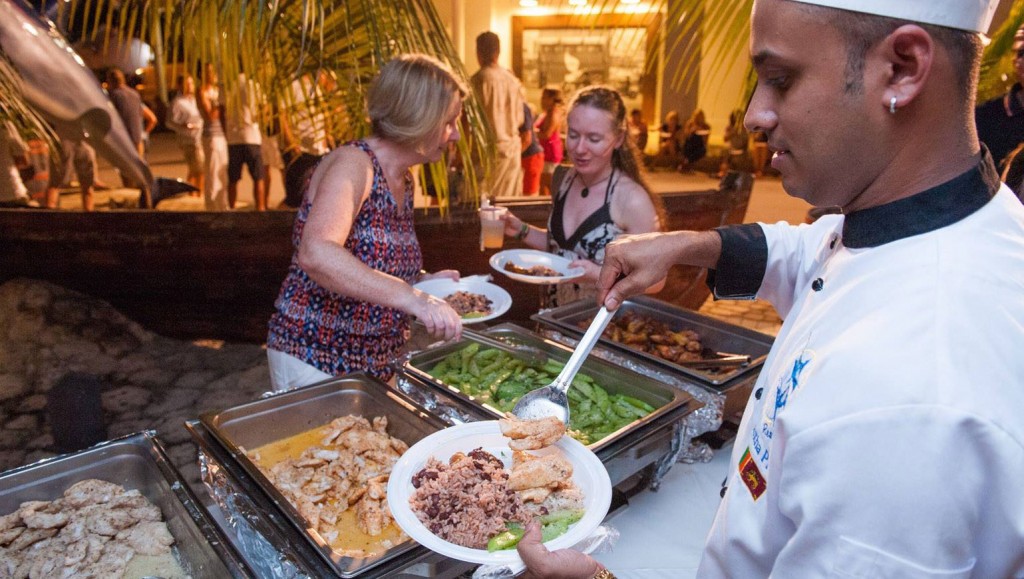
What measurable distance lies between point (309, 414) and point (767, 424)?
1183 millimetres

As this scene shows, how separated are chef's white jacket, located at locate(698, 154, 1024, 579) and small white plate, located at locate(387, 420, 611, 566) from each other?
0.26 metres

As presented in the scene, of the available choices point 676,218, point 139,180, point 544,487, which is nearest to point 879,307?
point 544,487

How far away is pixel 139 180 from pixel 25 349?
152 centimetres

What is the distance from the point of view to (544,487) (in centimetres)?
102

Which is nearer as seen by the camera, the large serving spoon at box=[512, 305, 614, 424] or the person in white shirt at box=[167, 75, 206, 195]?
the large serving spoon at box=[512, 305, 614, 424]

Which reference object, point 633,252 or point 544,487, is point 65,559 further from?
point 633,252

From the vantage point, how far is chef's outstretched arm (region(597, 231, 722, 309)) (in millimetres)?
1271

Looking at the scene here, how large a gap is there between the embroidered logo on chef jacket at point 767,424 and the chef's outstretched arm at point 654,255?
0.50 meters

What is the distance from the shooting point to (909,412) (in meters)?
0.55

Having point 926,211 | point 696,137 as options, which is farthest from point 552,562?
point 696,137

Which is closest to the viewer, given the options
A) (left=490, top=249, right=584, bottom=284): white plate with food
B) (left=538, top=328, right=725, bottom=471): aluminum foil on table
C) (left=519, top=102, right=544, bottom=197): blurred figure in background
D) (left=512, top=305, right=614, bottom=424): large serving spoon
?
(left=512, top=305, right=614, bottom=424): large serving spoon

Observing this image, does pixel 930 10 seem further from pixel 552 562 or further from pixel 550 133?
pixel 550 133

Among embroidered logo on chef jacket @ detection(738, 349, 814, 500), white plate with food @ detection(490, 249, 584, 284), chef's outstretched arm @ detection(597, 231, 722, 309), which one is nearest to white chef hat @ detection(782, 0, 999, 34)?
embroidered logo on chef jacket @ detection(738, 349, 814, 500)

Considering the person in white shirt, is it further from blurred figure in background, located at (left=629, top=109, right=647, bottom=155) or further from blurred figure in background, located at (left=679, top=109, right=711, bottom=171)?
blurred figure in background, located at (left=679, top=109, right=711, bottom=171)
